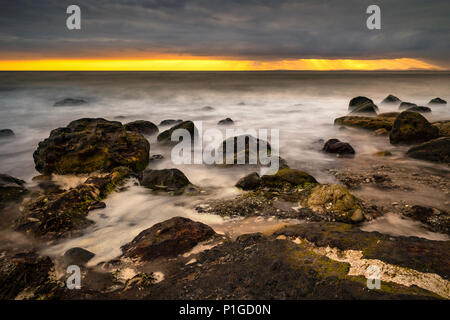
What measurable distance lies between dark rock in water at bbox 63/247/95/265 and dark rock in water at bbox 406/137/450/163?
8.54 metres

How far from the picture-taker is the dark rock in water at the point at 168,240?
11.0 feet

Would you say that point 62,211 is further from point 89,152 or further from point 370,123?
point 370,123

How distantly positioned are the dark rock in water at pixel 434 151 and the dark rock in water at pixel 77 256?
854 centimetres

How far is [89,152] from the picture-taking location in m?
6.86

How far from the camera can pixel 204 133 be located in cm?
1312

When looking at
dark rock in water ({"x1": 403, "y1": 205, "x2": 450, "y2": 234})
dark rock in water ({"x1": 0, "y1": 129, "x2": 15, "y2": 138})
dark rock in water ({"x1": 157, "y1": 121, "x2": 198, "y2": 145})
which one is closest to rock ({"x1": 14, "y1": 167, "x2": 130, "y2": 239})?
dark rock in water ({"x1": 157, "y1": 121, "x2": 198, "y2": 145})

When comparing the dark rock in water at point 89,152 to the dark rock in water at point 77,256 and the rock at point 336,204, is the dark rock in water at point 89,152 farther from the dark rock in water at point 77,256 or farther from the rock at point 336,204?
the rock at point 336,204

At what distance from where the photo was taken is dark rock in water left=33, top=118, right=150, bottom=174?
6.72 m

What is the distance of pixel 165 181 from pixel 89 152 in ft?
7.75

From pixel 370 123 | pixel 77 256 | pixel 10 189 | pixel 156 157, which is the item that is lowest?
pixel 77 256

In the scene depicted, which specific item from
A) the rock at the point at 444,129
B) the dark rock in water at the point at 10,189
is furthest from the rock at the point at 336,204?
the rock at the point at 444,129

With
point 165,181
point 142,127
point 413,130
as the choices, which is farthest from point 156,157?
point 413,130

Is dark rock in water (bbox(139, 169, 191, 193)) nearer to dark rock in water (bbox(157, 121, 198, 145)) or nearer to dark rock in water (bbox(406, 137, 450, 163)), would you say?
dark rock in water (bbox(157, 121, 198, 145))
